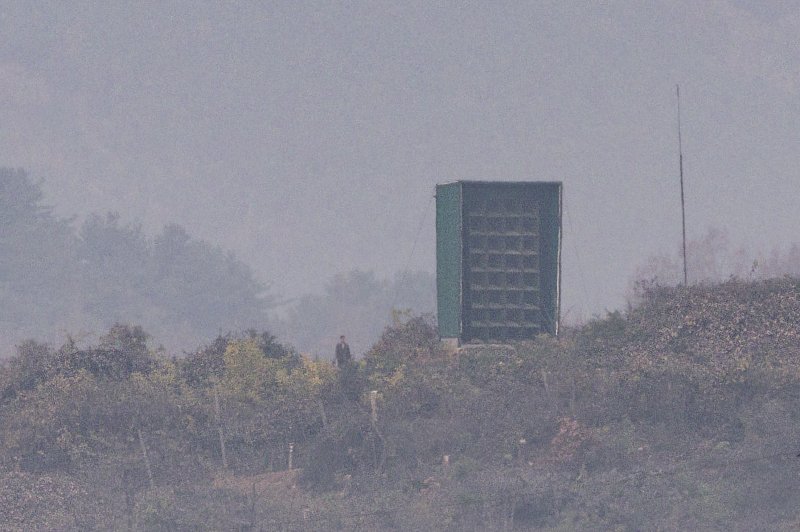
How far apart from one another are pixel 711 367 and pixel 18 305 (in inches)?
4692

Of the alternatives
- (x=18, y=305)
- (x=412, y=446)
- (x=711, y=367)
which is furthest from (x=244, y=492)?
(x=18, y=305)

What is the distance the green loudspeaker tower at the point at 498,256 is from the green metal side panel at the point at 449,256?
0.02 meters

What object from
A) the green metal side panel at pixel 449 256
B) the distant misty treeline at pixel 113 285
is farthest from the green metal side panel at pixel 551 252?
the distant misty treeline at pixel 113 285

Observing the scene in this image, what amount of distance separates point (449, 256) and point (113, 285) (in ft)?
363

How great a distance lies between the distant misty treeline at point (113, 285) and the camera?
134750mm

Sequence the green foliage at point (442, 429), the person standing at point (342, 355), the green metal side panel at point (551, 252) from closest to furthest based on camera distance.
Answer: the green foliage at point (442, 429)
the person standing at point (342, 355)
the green metal side panel at point (551, 252)

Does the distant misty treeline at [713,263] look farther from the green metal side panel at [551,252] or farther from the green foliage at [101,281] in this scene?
the green metal side panel at [551,252]

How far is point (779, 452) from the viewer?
22219mm

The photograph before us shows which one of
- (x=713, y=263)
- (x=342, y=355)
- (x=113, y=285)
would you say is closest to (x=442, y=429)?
(x=342, y=355)

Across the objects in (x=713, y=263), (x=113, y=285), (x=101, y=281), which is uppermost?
(x=713, y=263)

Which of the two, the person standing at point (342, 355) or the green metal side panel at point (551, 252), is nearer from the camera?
the person standing at point (342, 355)

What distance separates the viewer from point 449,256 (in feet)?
100

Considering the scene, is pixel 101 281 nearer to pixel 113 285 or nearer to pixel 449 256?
pixel 113 285

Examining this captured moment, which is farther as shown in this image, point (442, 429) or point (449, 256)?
point (449, 256)
